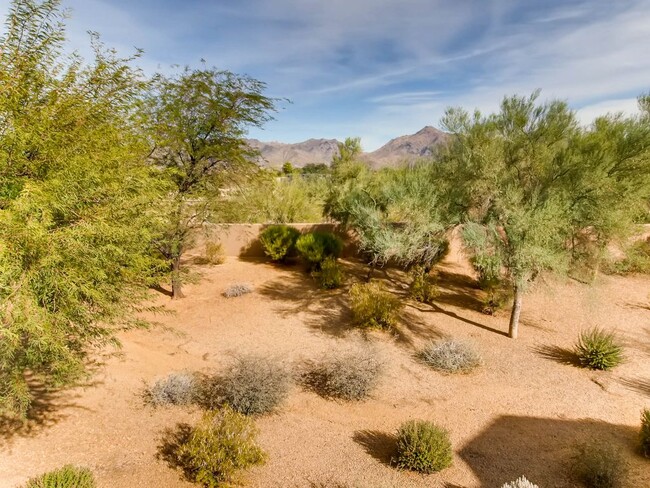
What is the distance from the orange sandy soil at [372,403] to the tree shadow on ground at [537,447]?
0.02m

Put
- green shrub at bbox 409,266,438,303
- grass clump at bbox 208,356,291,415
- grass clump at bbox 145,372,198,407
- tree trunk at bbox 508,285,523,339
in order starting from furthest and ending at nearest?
1. green shrub at bbox 409,266,438,303
2. tree trunk at bbox 508,285,523,339
3. grass clump at bbox 145,372,198,407
4. grass clump at bbox 208,356,291,415

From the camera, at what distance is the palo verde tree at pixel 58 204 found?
3.40 meters

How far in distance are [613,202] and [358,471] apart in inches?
341

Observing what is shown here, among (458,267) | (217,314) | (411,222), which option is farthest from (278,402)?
(458,267)

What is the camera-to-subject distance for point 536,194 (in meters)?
9.09

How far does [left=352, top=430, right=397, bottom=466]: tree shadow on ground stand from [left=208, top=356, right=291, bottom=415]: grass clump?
60.7 inches

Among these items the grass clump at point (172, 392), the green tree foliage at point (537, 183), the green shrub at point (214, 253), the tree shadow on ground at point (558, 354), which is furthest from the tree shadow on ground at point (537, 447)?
the green shrub at point (214, 253)

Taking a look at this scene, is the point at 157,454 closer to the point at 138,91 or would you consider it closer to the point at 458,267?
the point at 138,91

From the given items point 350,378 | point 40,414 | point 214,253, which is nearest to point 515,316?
point 350,378

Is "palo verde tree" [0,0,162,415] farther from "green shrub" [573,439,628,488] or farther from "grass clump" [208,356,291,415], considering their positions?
"green shrub" [573,439,628,488]

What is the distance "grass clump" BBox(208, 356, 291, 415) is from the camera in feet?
20.4

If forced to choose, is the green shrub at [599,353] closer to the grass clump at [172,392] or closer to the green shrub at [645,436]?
the green shrub at [645,436]

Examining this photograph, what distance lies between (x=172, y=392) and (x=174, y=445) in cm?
114

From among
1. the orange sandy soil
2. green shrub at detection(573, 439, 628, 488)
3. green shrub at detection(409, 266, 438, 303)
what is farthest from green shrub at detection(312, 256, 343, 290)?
green shrub at detection(573, 439, 628, 488)
